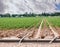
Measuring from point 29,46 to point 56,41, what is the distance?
1.63m

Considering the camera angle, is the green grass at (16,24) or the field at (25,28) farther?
the green grass at (16,24)

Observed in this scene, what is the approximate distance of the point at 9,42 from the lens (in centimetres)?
1009

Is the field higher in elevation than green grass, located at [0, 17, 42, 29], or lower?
higher

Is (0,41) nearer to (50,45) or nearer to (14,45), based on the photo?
(14,45)

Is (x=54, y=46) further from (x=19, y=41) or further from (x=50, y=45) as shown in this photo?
(x=19, y=41)

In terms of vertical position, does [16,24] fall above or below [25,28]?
below

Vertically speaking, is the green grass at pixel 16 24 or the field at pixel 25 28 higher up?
the field at pixel 25 28

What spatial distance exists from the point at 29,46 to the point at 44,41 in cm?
127

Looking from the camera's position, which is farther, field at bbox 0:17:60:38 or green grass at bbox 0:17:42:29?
green grass at bbox 0:17:42:29

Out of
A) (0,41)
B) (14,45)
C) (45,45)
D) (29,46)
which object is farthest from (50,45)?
(0,41)

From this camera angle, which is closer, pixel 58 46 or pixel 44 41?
pixel 58 46

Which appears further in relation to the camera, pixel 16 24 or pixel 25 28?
pixel 16 24

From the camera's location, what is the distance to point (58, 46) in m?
8.91

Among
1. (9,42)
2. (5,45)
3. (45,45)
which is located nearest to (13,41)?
(9,42)
